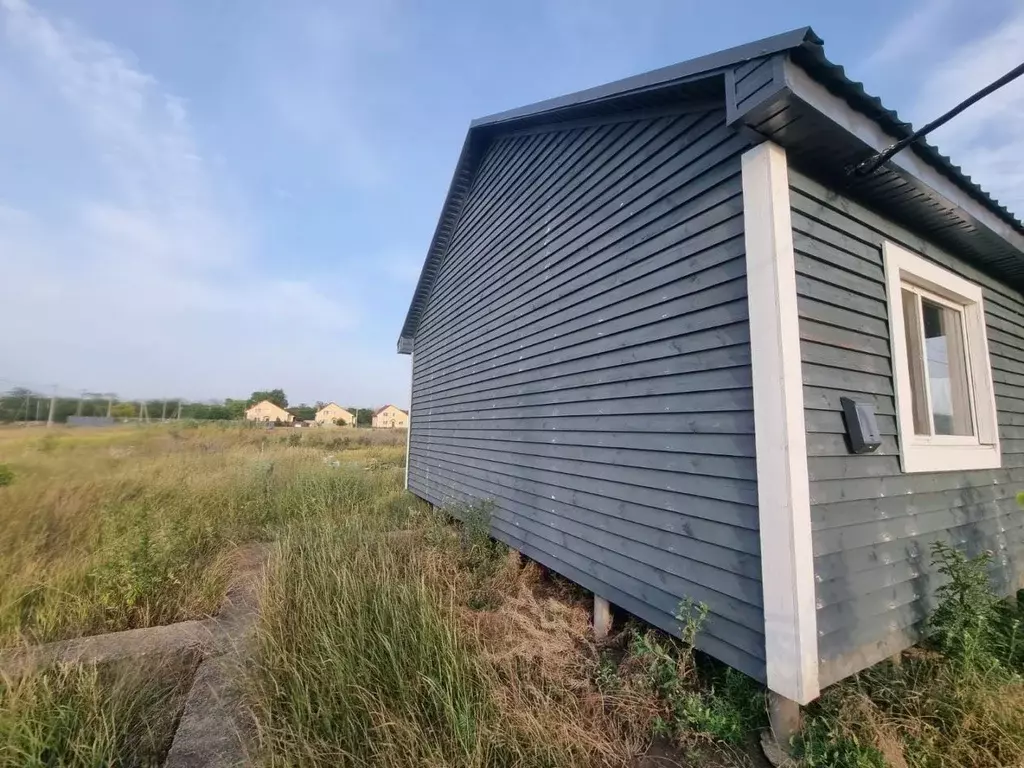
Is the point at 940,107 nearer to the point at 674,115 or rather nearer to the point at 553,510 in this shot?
the point at 674,115

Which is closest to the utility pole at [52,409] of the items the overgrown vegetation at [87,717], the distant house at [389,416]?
the overgrown vegetation at [87,717]

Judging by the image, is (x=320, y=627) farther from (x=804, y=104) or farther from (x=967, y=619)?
(x=804, y=104)

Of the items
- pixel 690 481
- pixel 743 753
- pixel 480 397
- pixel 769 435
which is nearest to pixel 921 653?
pixel 743 753

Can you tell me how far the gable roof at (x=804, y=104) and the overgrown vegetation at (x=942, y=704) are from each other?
2.42 metres

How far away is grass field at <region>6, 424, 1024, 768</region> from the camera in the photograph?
2.06 m

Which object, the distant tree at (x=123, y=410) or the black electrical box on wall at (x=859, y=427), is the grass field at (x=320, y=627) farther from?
the black electrical box on wall at (x=859, y=427)

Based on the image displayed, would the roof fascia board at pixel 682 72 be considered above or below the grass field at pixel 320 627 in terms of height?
above

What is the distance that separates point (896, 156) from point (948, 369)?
2.26 metres

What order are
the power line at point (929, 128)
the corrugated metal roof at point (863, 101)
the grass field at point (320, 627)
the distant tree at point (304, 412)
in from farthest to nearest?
the distant tree at point (304, 412), the grass field at point (320, 627), the corrugated metal roof at point (863, 101), the power line at point (929, 128)

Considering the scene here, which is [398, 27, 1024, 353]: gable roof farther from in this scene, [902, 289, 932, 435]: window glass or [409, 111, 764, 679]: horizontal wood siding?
[902, 289, 932, 435]: window glass

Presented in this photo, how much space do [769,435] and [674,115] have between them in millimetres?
2314

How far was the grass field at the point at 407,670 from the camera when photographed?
2059 mm

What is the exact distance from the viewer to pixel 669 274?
2891mm

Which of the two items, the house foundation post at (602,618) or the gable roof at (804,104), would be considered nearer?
the gable roof at (804,104)
